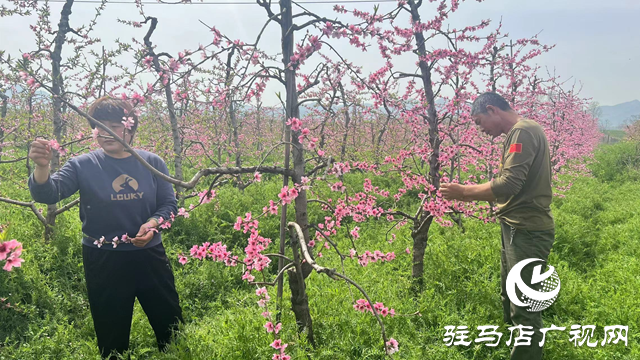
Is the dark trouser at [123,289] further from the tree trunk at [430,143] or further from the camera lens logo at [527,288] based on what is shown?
the camera lens logo at [527,288]

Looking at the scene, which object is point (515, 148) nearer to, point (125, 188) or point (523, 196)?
point (523, 196)

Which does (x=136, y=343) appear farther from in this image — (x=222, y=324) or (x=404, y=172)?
(x=404, y=172)

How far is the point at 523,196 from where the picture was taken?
2502 mm

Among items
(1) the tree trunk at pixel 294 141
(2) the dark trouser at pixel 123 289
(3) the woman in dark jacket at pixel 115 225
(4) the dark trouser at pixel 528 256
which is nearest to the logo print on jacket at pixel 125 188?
(3) the woman in dark jacket at pixel 115 225

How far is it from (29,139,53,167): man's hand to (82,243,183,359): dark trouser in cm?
79

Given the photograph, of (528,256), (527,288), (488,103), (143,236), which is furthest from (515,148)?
(143,236)

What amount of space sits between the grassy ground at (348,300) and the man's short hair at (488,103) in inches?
79.9

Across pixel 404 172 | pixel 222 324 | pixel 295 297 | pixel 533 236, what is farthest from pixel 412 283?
pixel 222 324

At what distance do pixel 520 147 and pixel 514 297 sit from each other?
1243mm

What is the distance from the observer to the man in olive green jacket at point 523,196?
238 cm

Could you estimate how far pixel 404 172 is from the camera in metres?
4.21

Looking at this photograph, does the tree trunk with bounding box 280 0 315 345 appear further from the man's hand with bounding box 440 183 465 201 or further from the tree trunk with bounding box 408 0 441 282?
the tree trunk with bounding box 408 0 441 282

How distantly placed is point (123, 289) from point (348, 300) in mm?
2174

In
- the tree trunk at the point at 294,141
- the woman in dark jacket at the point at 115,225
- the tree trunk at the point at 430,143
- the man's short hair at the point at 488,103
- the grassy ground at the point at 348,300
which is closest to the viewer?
the tree trunk at the point at 294,141
